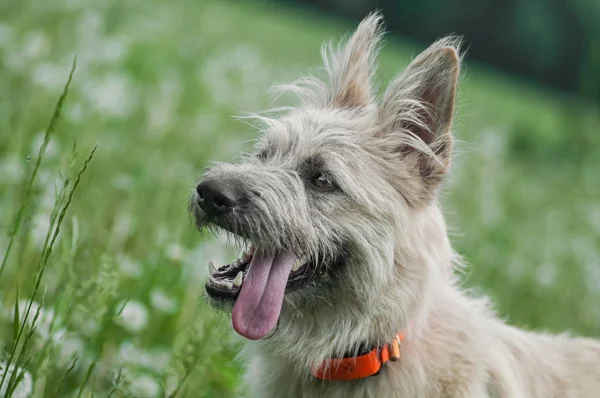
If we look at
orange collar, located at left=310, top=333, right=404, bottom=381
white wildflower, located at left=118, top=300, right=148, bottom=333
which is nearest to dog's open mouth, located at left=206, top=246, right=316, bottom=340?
orange collar, located at left=310, top=333, right=404, bottom=381

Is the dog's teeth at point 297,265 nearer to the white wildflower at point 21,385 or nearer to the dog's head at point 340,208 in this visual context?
the dog's head at point 340,208

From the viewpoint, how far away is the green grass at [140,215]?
11.4ft

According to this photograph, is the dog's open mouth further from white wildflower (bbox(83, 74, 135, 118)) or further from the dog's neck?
white wildflower (bbox(83, 74, 135, 118))

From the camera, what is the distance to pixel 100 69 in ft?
27.2

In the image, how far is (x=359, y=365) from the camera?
3549mm

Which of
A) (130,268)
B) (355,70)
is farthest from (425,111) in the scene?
(130,268)

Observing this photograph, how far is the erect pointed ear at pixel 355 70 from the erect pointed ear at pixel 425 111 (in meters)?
0.30

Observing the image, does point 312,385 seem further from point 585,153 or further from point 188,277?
point 585,153

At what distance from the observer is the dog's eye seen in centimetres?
376

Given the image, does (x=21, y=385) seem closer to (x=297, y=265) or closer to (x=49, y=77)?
(x=297, y=265)

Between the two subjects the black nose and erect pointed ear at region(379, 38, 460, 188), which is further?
erect pointed ear at region(379, 38, 460, 188)

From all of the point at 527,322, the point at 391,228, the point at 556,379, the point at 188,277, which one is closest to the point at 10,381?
the point at 391,228

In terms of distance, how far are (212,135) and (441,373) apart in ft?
16.6

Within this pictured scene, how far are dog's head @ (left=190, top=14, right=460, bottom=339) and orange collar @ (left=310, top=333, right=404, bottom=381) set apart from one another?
0.20 metres
